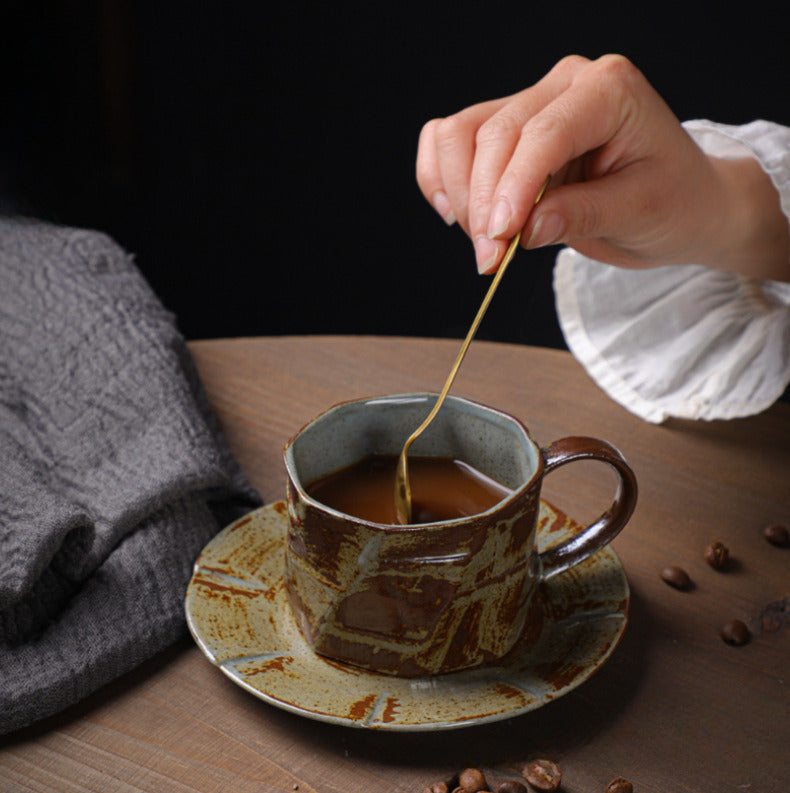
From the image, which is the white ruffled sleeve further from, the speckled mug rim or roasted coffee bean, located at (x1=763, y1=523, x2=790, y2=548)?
the speckled mug rim

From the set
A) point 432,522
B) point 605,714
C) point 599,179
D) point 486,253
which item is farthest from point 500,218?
point 605,714

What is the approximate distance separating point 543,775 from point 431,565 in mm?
134

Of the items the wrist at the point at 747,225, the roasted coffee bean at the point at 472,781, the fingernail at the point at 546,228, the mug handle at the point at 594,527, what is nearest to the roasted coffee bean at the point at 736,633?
the mug handle at the point at 594,527

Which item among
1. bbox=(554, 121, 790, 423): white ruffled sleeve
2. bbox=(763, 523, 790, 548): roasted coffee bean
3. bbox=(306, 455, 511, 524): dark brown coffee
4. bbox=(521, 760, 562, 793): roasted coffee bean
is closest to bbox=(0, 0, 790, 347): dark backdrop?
bbox=(554, 121, 790, 423): white ruffled sleeve

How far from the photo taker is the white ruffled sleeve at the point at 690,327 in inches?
37.2

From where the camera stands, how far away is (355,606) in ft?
1.91

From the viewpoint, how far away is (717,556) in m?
0.74

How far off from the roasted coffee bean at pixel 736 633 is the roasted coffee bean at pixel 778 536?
12 cm

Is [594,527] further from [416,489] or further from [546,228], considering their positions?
[546,228]

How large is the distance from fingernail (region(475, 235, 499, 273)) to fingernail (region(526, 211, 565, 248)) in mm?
42

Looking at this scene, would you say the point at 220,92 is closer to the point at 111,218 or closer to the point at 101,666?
the point at 111,218

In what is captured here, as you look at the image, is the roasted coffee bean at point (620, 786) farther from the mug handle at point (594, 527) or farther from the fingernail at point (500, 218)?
the fingernail at point (500, 218)

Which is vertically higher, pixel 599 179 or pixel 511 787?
pixel 599 179

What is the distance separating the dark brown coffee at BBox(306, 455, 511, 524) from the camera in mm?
637
